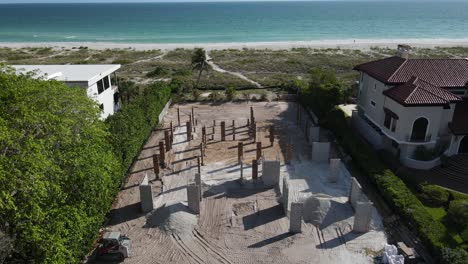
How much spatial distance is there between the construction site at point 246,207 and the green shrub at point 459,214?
3863 mm

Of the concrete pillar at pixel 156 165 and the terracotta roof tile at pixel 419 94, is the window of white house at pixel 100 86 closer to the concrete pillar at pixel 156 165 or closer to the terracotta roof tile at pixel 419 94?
the concrete pillar at pixel 156 165

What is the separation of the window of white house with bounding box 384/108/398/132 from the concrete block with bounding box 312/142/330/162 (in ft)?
17.1

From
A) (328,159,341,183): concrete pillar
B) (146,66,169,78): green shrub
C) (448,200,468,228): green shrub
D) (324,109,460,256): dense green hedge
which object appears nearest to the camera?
(324,109,460,256): dense green hedge

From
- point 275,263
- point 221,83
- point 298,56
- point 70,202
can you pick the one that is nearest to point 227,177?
point 275,263

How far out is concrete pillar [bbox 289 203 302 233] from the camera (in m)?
19.7

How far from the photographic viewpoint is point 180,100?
4556cm

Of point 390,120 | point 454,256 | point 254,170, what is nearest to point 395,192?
point 454,256

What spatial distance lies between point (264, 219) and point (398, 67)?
18.4m

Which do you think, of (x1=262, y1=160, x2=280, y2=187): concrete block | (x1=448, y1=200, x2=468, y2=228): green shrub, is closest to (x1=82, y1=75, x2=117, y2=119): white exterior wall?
(x1=262, y1=160, x2=280, y2=187): concrete block

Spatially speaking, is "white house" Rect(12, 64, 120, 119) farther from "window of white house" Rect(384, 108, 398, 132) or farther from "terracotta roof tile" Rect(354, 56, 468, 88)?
"terracotta roof tile" Rect(354, 56, 468, 88)

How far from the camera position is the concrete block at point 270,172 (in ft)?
80.8

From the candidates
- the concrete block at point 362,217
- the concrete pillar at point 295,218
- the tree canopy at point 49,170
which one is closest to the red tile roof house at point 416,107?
the concrete block at point 362,217

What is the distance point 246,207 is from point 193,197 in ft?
11.0

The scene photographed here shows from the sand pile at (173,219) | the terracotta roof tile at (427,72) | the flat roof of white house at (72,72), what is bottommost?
the sand pile at (173,219)
